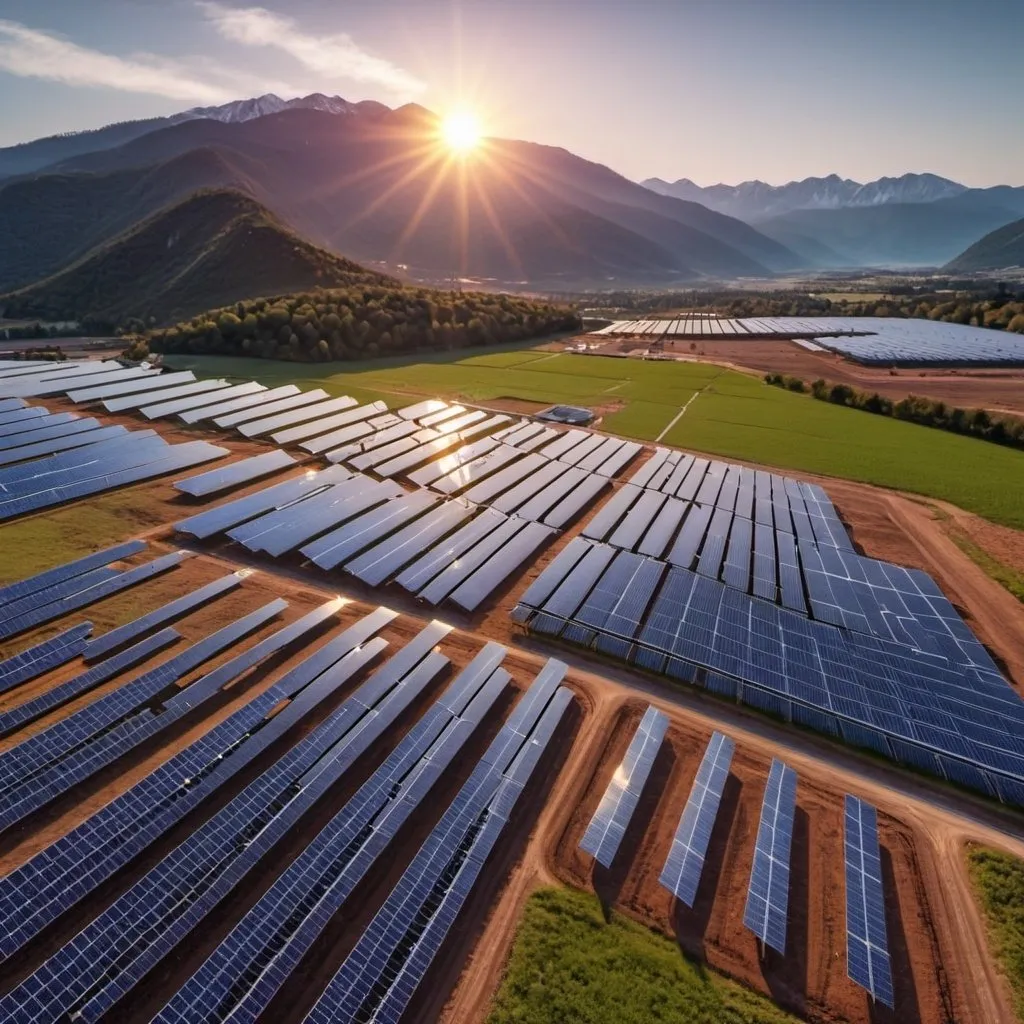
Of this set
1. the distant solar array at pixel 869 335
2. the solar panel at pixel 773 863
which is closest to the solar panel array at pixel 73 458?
the solar panel at pixel 773 863

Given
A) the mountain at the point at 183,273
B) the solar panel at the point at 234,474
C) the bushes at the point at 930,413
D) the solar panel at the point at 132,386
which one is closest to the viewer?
the solar panel at the point at 234,474

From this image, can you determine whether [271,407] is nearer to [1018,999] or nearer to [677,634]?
[677,634]

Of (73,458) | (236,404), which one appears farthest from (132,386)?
(73,458)

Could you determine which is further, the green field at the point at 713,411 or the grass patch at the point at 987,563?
the green field at the point at 713,411

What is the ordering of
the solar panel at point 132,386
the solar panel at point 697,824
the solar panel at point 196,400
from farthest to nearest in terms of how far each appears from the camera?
the solar panel at point 132,386 → the solar panel at point 196,400 → the solar panel at point 697,824

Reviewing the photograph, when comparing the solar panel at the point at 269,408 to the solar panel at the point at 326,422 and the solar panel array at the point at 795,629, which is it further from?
the solar panel array at the point at 795,629

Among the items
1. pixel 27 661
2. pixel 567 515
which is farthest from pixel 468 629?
pixel 27 661
